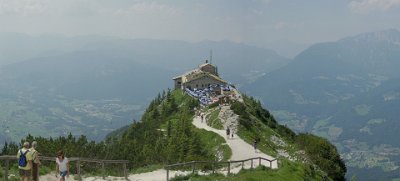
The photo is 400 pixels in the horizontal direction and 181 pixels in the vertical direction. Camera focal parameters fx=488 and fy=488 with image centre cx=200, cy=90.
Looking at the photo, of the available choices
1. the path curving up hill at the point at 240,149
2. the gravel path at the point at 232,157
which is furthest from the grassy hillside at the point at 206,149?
the gravel path at the point at 232,157

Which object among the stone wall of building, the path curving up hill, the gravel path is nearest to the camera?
the gravel path

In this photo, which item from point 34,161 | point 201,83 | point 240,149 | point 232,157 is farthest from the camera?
point 201,83

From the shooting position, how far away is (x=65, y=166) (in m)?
25.1

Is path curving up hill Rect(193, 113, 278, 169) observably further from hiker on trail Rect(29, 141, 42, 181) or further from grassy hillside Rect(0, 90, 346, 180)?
hiker on trail Rect(29, 141, 42, 181)

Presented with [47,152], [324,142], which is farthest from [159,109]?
[47,152]

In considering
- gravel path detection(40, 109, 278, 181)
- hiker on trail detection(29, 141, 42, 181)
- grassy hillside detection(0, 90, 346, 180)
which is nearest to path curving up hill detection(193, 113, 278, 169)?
gravel path detection(40, 109, 278, 181)

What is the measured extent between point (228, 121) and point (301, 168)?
1309 inches

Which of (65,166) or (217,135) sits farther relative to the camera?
(217,135)

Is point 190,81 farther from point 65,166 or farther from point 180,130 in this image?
point 65,166

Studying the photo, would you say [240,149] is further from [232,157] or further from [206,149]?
[206,149]

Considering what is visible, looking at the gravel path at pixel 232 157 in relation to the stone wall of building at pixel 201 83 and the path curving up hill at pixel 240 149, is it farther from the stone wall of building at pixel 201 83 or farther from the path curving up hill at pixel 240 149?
the stone wall of building at pixel 201 83

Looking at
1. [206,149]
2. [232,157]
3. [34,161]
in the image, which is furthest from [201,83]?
[34,161]

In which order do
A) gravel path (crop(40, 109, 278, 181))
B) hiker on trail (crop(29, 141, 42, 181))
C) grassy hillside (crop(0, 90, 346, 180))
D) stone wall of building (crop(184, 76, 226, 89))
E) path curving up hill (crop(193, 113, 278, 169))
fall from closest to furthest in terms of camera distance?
hiker on trail (crop(29, 141, 42, 181)), gravel path (crop(40, 109, 278, 181)), grassy hillside (crop(0, 90, 346, 180)), path curving up hill (crop(193, 113, 278, 169)), stone wall of building (crop(184, 76, 226, 89))

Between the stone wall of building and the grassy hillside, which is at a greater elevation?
the stone wall of building
